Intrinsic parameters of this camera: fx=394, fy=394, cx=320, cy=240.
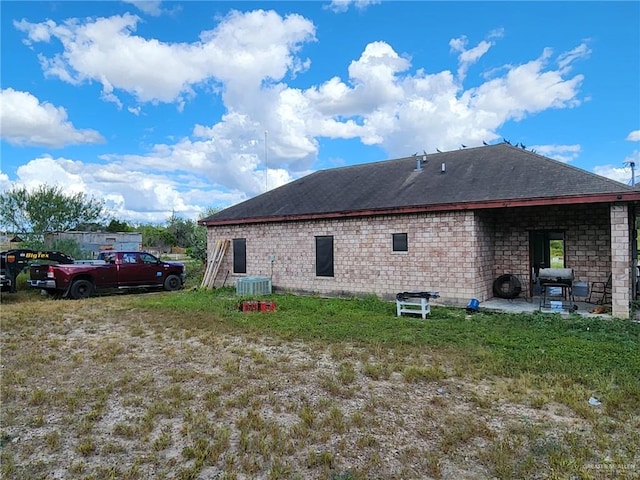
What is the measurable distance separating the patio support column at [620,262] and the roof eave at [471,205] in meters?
0.37

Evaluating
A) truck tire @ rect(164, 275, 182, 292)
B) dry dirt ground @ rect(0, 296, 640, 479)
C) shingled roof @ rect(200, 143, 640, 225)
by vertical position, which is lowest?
dry dirt ground @ rect(0, 296, 640, 479)

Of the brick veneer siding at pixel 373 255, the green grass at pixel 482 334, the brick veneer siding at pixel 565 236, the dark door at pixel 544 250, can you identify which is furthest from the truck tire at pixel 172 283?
the dark door at pixel 544 250

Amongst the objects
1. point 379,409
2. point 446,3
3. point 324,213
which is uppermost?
point 446,3

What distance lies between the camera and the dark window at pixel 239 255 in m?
14.6

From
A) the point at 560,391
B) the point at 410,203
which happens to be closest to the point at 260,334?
the point at 560,391

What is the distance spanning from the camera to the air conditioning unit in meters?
13.0

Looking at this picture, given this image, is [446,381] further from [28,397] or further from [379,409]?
[28,397]

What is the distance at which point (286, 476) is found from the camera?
9.60 ft

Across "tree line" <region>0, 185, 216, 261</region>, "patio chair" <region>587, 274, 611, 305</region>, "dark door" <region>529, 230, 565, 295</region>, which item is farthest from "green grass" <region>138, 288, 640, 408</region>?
"tree line" <region>0, 185, 216, 261</region>

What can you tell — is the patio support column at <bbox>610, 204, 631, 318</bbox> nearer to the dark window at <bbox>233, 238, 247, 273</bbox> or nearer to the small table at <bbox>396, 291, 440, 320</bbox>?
the small table at <bbox>396, 291, 440, 320</bbox>

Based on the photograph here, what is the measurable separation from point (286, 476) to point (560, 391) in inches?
129

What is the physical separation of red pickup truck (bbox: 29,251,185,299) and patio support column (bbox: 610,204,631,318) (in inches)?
541

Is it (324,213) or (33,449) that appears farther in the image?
(324,213)

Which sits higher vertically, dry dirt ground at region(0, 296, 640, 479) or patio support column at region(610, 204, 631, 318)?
patio support column at region(610, 204, 631, 318)
